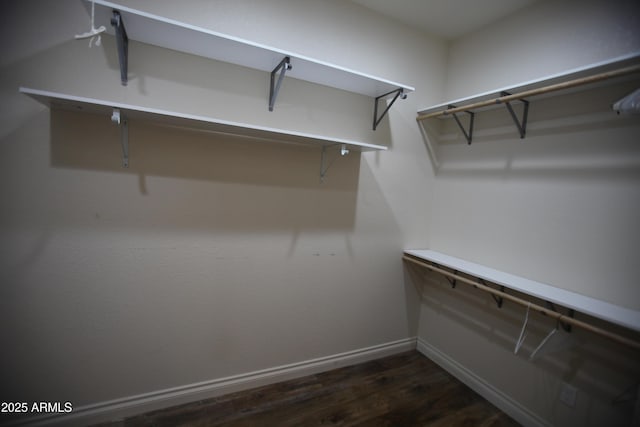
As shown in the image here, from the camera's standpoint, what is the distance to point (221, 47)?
150cm

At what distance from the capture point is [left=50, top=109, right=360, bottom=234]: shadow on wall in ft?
4.81

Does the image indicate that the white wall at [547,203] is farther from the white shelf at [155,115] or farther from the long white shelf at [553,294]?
the white shelf at [155,115]

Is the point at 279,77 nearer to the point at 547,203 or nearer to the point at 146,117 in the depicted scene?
the point at 146,117

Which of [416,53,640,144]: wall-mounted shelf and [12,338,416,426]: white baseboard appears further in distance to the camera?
[12,338,416,426]: white baseboard

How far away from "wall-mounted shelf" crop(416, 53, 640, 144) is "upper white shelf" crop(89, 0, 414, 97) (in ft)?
1.61

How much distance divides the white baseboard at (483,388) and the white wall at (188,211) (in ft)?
1.88

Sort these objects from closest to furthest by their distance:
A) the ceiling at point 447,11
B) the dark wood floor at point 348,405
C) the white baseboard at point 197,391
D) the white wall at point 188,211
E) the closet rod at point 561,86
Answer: the closet rod at point 561,86, the white wall at point 188,211, the white baseboard at point 197,391, the dark wood floor at point 348,405, the ceiling at point 447,11

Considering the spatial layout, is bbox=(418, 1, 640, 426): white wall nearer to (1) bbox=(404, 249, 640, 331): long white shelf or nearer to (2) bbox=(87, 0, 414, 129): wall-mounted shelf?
(1) bbox=(404, 249, 640, 331): long white shelf

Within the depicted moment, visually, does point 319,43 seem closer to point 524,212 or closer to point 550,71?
point 550,71

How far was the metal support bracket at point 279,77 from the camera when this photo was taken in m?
1.56

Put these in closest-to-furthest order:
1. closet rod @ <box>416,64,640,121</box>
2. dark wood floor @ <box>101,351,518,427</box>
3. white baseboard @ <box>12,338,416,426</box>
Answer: closet rod @ <box>416,64,640,121</box> → white baseboard @ <box>12,338,416,426</box> → dark wood floor @ <box>101,351,518,427</box>

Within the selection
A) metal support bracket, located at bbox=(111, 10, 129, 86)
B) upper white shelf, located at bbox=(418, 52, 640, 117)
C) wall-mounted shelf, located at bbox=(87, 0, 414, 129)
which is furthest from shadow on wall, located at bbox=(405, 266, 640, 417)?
metal support bracket, located at bbox=(111, 10, 129, 86)

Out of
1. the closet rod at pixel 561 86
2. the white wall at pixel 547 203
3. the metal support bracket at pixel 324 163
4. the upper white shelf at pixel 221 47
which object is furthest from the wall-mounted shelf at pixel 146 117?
the white wall at pixel 547 203

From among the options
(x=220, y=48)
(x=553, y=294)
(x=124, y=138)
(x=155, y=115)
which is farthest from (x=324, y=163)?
(x=553, y=294)
